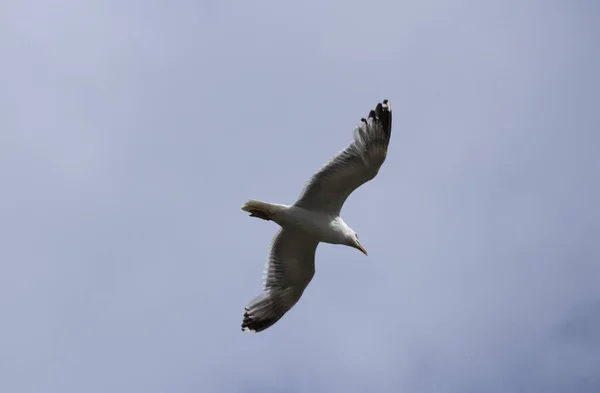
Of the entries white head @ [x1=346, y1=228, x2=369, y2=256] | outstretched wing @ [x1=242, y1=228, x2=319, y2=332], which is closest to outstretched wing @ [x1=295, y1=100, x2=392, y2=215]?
white head @ [x1=346, y1=228, x2=369, y2=256]

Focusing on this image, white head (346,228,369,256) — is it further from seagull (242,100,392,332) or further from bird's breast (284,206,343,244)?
bird's breast (284,206,343,244)

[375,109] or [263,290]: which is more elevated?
[375,109]

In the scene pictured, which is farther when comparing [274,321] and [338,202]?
[274,321]

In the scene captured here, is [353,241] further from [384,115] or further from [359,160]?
[384,115]

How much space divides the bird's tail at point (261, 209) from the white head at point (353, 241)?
1.70 m

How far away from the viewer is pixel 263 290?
2242 cm

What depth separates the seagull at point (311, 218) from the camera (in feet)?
66.5

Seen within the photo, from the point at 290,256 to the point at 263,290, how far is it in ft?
3.56

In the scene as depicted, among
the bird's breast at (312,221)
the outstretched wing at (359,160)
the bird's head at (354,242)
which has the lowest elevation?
the bird's head at (354,242)

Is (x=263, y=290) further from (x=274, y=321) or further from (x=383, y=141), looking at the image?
(x=383, y=141)

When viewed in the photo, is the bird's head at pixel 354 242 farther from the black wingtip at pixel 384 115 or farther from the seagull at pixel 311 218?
the black wingtip at pixel 384 115

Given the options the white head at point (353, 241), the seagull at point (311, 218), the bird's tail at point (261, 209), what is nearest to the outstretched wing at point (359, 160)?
the seagull at point (311, 218)

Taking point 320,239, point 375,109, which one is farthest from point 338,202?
point 375,109

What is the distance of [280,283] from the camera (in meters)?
22.4
